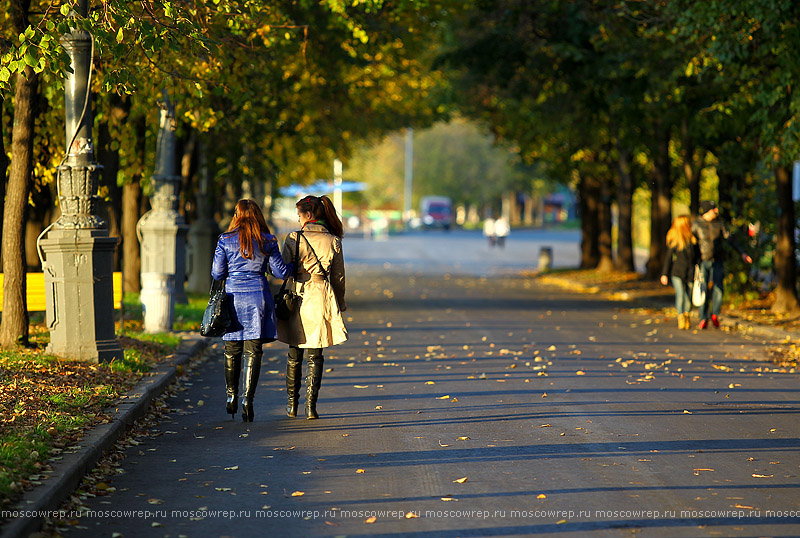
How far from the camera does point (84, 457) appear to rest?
275 inches

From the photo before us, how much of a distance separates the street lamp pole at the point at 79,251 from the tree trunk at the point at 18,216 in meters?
1.21

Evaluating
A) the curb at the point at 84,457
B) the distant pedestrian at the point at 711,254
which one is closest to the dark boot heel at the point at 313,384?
the curb at the point at 84,457

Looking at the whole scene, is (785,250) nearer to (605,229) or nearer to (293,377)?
(293,377)

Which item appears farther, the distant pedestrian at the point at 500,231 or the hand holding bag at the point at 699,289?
the distant pedestrian at the point at 500,231

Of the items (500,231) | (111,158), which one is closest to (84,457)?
(111,158)

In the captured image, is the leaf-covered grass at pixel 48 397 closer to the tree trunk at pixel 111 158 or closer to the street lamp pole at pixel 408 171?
the tree trunk at pixel 111 158

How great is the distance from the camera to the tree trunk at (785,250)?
18656 mm

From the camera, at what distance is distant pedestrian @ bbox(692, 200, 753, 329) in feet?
54.9

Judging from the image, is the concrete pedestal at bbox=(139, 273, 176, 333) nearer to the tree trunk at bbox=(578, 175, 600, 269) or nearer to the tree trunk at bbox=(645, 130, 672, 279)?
the tree trunk at bbox=(645, 130, 672, 279)

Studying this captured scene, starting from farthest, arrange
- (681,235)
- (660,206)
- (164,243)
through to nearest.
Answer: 1. (660,206)
2. (164,243)
3. (681,235)

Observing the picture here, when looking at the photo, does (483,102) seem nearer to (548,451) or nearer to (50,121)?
(50,121)

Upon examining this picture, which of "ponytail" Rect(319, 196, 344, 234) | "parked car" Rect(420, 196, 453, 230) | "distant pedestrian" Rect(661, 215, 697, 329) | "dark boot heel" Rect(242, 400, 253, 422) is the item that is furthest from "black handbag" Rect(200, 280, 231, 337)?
"parked car" Rect(420, 196, 453, 230)

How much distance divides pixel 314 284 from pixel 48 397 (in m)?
2.26

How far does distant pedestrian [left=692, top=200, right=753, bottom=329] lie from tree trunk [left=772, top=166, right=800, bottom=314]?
7.34 feet
